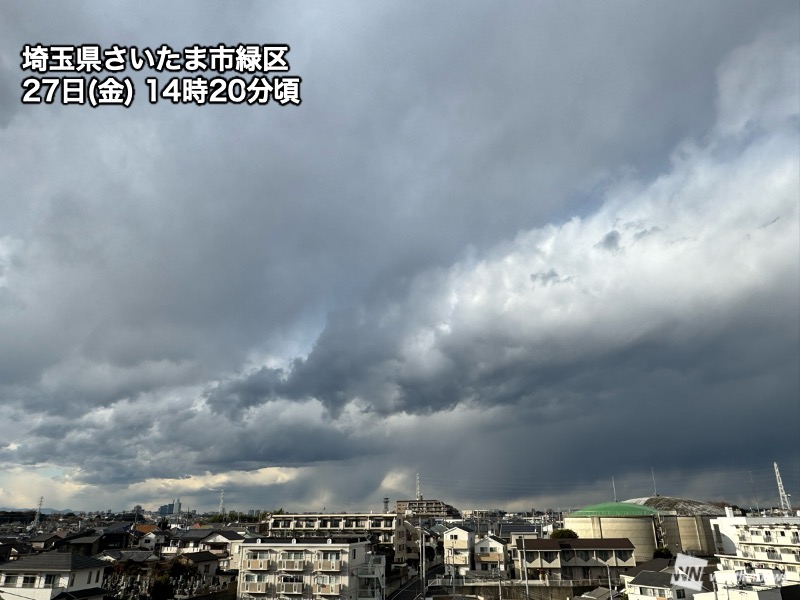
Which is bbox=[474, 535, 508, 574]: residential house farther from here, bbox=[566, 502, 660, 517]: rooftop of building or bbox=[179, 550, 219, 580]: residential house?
bbox=[179, 550, 219, 580]: residential house

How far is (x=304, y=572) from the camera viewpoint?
78125 millimetres

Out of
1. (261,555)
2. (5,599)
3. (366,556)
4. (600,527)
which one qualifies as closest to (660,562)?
(600,527)

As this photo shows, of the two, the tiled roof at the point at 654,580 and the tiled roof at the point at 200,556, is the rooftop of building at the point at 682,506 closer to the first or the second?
the tiled roof at the point at 654,580

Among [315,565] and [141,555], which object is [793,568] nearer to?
[315,565]

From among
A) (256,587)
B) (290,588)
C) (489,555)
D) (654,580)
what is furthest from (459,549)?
(256,587)

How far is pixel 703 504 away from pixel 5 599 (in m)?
194

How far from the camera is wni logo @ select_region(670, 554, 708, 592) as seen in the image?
71562 mm

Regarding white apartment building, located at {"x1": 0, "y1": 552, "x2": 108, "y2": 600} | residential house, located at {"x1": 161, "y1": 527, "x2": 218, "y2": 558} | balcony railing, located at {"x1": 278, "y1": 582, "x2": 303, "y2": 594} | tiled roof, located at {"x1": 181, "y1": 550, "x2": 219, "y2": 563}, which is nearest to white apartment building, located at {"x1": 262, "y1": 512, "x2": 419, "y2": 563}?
residential house, located at {"x1": 161, "y1": 527, "x2": 218, "y2": 558}

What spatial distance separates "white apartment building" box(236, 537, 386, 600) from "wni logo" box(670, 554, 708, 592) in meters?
43.4

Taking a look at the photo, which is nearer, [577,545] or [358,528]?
[577,545]

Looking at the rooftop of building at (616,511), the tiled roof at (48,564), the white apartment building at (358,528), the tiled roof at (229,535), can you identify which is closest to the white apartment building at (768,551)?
the rooftop of building at (616,511)

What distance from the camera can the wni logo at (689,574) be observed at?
2817 inches

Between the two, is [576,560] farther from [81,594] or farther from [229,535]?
[81,594]

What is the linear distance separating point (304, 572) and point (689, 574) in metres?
58.3
